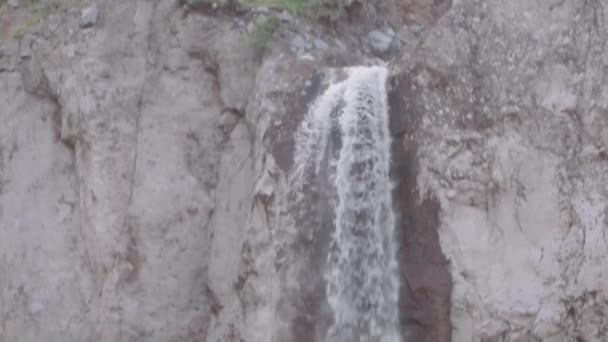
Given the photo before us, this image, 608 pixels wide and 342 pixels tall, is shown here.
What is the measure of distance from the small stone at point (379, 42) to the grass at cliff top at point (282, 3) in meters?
1.10

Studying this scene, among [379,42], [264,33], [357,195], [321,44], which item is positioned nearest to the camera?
[357,195]

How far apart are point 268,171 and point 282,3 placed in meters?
2.44

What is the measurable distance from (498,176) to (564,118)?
0.82 m

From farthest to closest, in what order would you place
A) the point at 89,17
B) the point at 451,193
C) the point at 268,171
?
the point at 89,17 < the point at 268,171 < the point at 451,193

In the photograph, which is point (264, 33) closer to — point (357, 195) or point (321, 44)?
point (321, 44)

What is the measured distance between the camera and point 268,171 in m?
9.76

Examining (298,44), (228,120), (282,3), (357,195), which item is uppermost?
(282,3)

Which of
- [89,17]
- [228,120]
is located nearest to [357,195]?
[228,120]

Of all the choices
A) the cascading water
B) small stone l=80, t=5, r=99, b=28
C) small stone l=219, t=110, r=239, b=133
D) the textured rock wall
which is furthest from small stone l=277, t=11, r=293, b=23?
small stone l=80, t=5, r=99, b=28

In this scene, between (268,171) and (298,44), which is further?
(298,44)

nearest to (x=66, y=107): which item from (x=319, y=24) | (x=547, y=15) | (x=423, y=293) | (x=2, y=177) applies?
(x=2, y=177)

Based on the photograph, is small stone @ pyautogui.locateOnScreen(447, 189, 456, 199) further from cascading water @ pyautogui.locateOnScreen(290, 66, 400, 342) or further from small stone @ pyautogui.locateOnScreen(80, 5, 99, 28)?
small stone @ pyautogui.locateOnScreen(80, 5, 99, 28)

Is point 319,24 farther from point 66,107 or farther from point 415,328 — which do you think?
point 415,328

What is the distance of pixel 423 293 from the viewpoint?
9.34 meters
